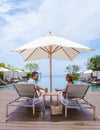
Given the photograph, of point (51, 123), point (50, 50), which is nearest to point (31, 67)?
point (50, 50)

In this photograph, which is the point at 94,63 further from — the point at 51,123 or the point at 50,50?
the point at 51,123

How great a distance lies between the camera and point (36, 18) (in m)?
13.4

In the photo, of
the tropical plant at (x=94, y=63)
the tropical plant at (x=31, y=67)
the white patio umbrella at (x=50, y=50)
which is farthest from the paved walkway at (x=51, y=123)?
the tropical plant at (x=31, y=67)

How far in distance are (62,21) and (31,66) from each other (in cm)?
4023

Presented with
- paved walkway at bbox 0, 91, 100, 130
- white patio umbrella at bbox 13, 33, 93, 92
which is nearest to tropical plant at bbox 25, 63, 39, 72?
white patio umbrella at bbox 13, 33, 93, 92

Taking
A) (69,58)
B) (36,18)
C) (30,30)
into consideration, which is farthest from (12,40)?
(69,58)

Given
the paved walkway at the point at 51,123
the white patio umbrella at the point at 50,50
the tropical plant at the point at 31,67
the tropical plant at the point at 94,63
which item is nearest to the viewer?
the paved walkway at the point at 51,123

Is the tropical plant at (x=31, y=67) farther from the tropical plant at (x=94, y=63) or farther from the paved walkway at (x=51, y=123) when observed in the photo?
the paved walkway at (x=51, y=123)

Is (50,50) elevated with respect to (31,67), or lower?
lower

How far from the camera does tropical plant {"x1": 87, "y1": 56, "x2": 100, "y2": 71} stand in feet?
130

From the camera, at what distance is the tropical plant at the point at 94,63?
3971 cm

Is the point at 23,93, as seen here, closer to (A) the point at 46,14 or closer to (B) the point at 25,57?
(B) the point at 25,57

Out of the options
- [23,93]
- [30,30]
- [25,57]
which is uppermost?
[30,30]

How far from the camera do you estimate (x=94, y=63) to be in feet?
135
